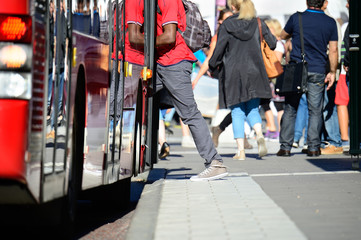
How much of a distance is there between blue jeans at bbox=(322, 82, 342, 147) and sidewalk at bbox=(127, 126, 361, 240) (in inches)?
104

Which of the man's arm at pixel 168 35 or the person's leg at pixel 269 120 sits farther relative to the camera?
the person's leg at pixel 269 120

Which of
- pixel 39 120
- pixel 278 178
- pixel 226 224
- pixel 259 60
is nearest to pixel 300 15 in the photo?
pixel 259 60

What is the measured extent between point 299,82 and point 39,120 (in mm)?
7863

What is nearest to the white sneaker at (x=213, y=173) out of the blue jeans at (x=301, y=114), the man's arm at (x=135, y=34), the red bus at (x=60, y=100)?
the man's arm at (x=135, y=34)

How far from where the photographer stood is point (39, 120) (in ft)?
14.6

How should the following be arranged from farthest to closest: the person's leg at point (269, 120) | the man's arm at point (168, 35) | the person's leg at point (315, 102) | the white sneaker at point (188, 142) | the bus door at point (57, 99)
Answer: the person's leg at point (269, 120) < the white sneaker at point (188, 142) < the person's leg at point (315, 102) < the man's arm at point (168, 35) < the bus door at point (57, 99)

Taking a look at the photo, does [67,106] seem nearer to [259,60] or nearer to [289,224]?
[289,224]

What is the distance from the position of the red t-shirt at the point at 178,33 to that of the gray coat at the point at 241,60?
3252mm

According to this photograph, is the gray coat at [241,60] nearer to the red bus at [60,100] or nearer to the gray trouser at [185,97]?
the gray trouser at [185,97]

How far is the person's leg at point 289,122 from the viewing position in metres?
12.2

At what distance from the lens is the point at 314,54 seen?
39.7 ft

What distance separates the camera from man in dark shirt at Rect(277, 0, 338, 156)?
12008mm

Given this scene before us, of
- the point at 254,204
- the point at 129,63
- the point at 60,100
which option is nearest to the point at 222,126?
the point at 129,63

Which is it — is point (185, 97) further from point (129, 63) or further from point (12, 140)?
point (12, 140)
